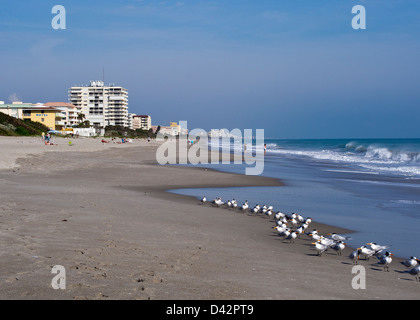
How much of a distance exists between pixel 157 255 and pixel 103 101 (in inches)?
5782

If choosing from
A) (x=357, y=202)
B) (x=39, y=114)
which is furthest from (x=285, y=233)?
(x=39, y=114)

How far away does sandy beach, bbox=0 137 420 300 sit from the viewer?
5.55 m

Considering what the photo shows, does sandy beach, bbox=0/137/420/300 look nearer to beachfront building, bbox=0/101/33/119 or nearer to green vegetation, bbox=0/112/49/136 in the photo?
green vegetation, bbox=0/112/49/136

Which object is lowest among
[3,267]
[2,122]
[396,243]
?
[396,243]

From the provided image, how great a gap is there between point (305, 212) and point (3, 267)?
10.2m

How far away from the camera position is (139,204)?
1329 cm

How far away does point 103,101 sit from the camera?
5812 inches

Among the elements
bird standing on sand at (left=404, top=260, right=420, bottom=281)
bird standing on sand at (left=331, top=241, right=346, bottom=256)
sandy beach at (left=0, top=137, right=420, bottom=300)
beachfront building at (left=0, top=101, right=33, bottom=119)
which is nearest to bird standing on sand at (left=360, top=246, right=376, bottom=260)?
sandy beach at (left=0, top=137, right=420, bottom=300)

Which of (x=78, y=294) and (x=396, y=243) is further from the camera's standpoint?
(x=396, y=243)

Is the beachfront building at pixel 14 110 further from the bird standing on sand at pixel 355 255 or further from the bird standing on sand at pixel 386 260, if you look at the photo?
the bird standing on sand at pixel 386 260

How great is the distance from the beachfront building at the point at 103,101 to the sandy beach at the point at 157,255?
137 m

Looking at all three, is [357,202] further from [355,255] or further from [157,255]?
[157,255]
